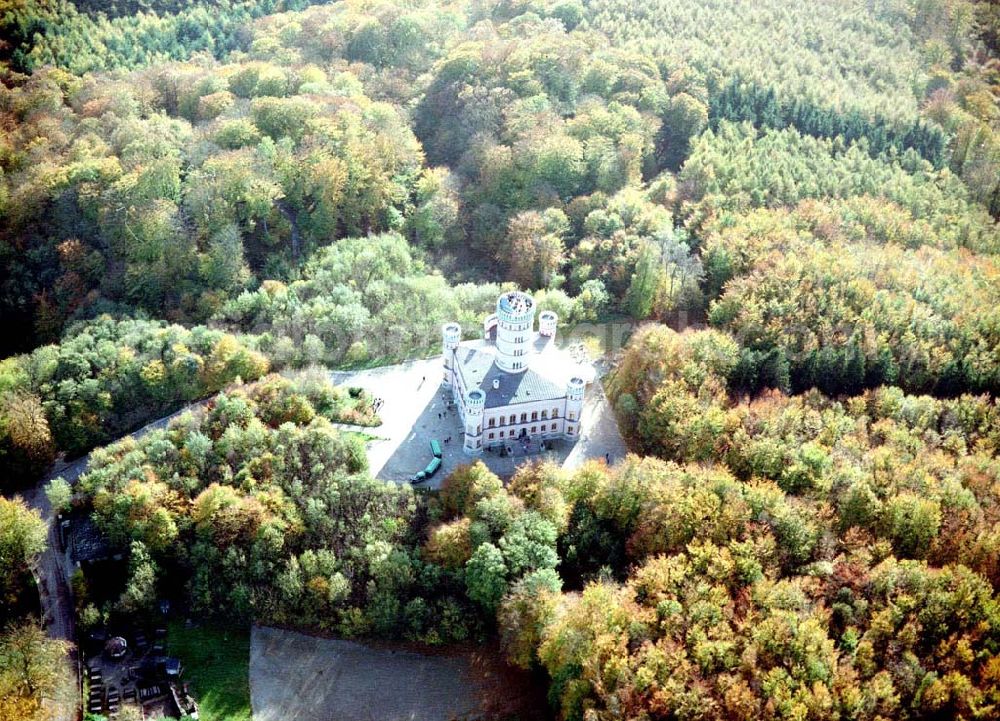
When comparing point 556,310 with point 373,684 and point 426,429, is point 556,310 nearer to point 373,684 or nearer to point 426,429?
point 426,429

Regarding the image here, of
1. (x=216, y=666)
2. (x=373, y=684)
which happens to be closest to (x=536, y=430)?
(x=373, y=684)

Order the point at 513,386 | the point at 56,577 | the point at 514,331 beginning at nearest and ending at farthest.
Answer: the point at 56,577 → the point at 514,331 → the point at 513,386

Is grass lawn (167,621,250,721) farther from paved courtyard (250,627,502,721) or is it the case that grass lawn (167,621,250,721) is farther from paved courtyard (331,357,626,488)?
paved courtyard (331,357,626,488)

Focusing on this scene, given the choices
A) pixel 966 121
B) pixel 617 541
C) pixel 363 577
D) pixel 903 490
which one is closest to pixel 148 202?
pixel 363 577

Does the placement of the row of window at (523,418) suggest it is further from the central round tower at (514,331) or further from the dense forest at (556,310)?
the dense forest at (556,310)

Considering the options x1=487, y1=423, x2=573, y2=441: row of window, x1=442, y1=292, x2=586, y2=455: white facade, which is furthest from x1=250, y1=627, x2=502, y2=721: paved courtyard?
x1=442, y1=292, x2=586, y2=455: white facade

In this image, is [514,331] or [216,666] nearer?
[216,666]

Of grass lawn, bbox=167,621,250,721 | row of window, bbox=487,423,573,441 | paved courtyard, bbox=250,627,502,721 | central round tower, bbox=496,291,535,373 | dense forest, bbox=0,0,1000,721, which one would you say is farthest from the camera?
row of window, bbox=487,423,573,441

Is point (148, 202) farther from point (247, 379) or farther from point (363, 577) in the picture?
point (363, 577)
